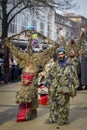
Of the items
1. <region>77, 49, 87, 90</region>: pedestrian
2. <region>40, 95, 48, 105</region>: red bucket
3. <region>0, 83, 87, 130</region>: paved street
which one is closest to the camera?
<region>0, 83, 87, 130</region>: paved street

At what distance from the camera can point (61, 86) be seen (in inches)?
327

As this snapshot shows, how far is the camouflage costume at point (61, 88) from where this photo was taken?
8.23 metres

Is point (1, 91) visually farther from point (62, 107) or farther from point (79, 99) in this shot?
point (62, 107)

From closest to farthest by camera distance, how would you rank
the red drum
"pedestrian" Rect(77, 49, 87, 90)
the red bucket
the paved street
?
the paved street < the red drum < the red bucket < "pedestrian" Rect(77, 49, 87, 90)

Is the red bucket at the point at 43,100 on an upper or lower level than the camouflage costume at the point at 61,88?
lower

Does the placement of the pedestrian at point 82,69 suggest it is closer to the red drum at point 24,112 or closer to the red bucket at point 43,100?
the red bucket at point 43,100

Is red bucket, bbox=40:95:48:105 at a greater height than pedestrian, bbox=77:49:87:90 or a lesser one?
lesser

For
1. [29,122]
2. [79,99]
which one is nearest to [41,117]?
[29,122]

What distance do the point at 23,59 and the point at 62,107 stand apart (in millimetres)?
1547

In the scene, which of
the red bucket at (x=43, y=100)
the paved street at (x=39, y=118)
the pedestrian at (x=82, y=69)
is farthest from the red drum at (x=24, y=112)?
the pedestrian at (x=82, y=69)

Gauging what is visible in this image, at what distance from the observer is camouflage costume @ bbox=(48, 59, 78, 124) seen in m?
8.23

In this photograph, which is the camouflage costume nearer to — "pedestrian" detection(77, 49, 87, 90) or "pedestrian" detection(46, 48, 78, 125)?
"pedestrian" detection(46, 48, 78, 125)

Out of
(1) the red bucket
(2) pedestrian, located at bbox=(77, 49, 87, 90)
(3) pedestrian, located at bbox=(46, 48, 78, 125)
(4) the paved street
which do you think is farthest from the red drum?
(2) pedestrian, located at bbox=(77, 49, 87, 90)

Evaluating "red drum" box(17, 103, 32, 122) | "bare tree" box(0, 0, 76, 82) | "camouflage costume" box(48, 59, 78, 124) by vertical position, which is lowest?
"red drum" box(17, 103, 32, 122)
